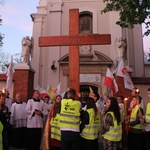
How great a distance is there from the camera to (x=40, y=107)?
26.0 feet

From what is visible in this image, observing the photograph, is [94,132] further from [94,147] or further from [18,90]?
[18,90]

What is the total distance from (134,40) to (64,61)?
20.0ft

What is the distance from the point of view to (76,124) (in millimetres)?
5355

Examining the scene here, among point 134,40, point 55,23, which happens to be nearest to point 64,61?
point 55,23

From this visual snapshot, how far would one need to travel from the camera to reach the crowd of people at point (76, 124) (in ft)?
17.6

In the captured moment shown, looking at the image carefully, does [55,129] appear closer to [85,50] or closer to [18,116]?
[18,116]

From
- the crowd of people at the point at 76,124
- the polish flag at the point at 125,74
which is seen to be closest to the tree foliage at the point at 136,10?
the polish flag at the point at 125,74

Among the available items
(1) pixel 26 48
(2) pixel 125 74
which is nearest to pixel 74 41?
(2) pixel 125 74

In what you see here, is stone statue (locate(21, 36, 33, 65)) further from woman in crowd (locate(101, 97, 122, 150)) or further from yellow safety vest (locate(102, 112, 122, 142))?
yellow safety vest (locate(102, 112, 122, 142))

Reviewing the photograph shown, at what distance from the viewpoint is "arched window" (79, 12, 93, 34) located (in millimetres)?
16750

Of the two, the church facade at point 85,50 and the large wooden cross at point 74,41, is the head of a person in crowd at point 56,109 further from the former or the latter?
the church facade at point 85,50

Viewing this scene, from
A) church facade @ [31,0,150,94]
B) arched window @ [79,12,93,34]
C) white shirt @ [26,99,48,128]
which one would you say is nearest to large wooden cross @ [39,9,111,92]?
white shirt @ [26,99,48,128]

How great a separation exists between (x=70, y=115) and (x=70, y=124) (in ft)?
0.65

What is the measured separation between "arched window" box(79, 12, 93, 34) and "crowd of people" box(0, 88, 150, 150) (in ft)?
28.2
